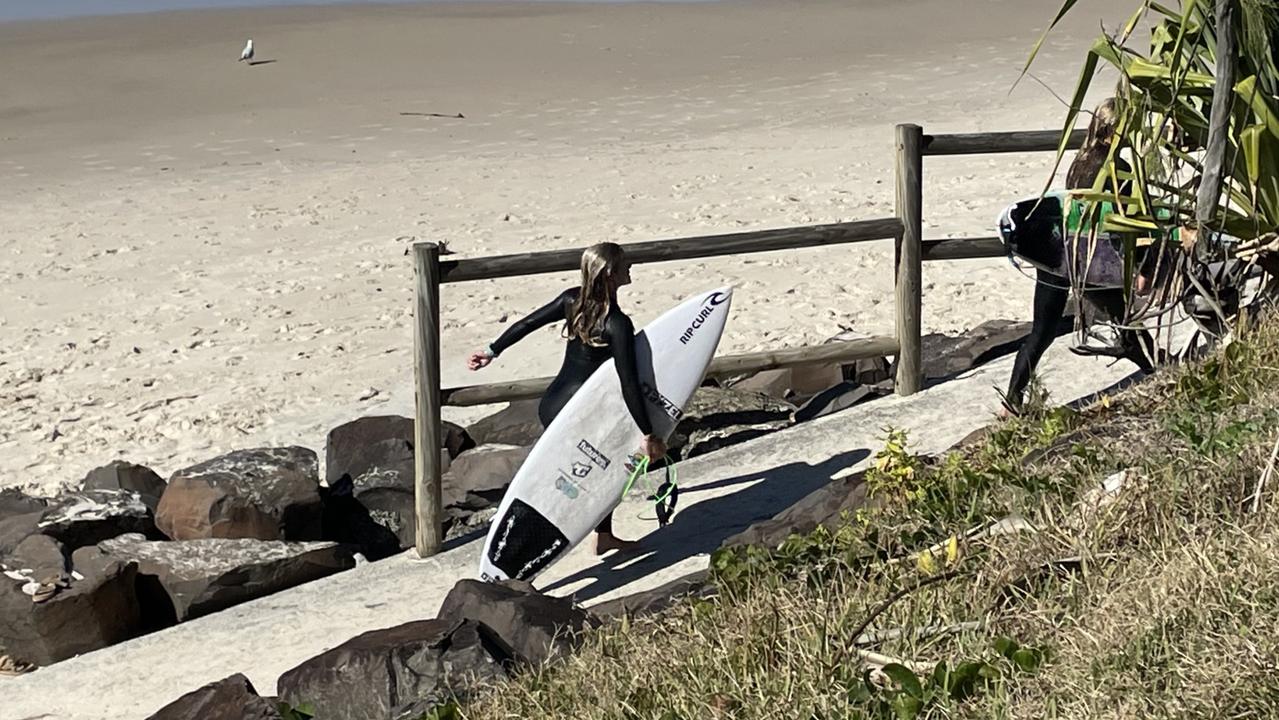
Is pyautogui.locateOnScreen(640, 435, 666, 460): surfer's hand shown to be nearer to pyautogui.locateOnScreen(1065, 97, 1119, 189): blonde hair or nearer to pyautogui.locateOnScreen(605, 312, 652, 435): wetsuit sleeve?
pyautogui.locateOnScreen(605, 312, 652, 435): wetsuit sleeve

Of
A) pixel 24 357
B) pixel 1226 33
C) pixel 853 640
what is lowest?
pixel 24 357

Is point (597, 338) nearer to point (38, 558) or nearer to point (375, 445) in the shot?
point (375, 445)

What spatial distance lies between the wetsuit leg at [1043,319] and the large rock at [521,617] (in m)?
2.30

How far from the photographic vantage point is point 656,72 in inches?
1014

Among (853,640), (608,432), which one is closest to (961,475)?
(853,640)

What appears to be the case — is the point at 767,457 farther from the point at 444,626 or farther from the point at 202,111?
the point at 202,111

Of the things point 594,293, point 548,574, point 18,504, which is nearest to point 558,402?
point 594,293

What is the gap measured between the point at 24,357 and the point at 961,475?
26.4 ft

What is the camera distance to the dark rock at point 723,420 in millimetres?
7777

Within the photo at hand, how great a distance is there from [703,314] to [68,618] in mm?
2821

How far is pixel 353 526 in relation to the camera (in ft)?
25.8

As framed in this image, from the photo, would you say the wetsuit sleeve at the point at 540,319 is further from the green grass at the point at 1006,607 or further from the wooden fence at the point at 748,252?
the green grass at the point at 1006,607

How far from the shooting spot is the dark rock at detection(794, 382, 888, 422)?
7.76 m

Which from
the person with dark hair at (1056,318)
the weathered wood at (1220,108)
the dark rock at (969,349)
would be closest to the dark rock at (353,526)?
the dark rock at (969,349)
